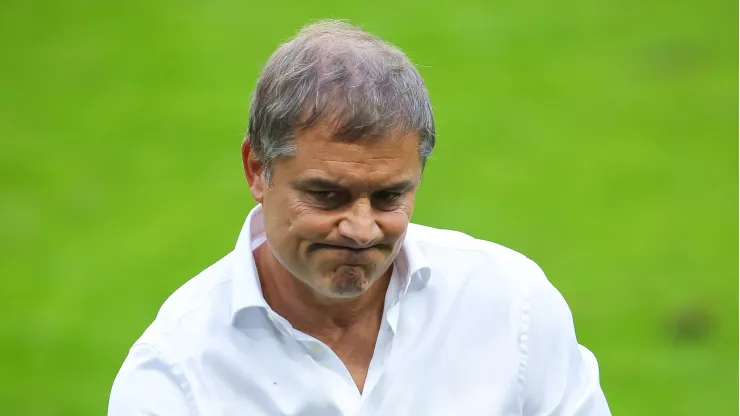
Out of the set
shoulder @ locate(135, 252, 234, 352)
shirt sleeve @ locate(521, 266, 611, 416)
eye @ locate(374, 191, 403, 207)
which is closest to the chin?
eye @ locate(374, 191, 403, 207)

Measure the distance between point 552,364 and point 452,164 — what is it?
138 inches

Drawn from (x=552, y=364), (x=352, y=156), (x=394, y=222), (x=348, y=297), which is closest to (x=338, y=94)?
(x=352, y=156)

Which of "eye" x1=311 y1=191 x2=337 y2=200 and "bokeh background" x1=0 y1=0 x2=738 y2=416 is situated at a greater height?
"eye" x1=311 y1=191 x2=337 y2=200

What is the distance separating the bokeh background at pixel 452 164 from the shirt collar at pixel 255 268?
212 centimetres

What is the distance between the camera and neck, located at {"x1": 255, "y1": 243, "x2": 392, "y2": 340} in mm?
2104

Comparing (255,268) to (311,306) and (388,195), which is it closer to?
(311,306)

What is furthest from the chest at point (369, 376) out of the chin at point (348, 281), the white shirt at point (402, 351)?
the chin at point (348, 281)

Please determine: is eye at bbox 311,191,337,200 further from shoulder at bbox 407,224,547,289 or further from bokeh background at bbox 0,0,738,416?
bokeh background at bbox 0,0,738,416

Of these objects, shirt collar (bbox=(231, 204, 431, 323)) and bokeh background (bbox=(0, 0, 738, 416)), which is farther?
bokeh background (bbox=(0, 0, 738, 416))

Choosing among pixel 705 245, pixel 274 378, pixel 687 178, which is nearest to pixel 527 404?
pixel 274 378

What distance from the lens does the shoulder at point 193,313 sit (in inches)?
79.7

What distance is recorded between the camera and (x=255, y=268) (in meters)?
2.11

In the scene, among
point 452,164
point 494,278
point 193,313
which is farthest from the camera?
point 452,164

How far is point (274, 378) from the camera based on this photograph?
2043mm
